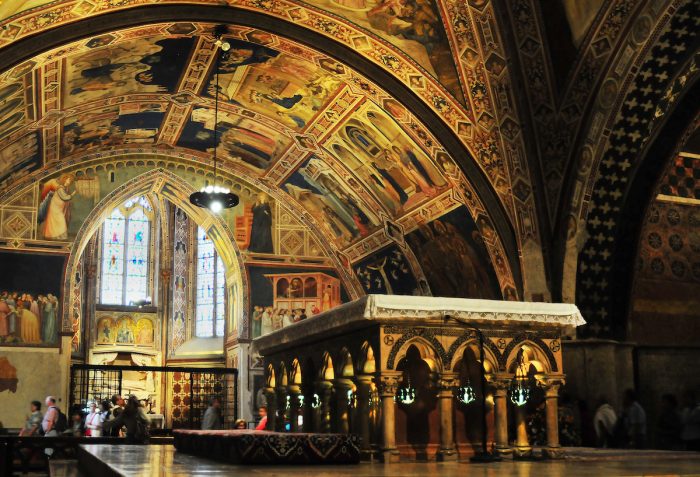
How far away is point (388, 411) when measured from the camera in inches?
291

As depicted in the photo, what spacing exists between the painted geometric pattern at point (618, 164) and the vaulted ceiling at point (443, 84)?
0.02 meters

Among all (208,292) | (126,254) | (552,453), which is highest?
(126,254)

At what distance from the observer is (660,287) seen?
46.0ft

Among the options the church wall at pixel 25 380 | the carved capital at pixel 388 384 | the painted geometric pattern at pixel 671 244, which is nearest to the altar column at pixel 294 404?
the carved capital at pixel 388 384

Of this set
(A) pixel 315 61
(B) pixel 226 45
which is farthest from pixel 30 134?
(A) pixel 315 61

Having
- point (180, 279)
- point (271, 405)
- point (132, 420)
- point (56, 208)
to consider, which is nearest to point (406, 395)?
point (271, 405)

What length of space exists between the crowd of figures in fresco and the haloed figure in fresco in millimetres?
1352

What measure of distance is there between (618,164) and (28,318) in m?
11.7

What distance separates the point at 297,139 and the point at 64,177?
5.17 metres

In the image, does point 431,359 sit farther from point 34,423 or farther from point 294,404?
point 34,423

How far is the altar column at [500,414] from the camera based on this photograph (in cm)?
787

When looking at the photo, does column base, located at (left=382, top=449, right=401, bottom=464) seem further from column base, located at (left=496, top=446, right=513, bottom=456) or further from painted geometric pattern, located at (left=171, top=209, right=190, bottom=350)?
painted geometric pattern, located at (left=171, top=209, right=190, bottom=350)

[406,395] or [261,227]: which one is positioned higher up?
[261,227]

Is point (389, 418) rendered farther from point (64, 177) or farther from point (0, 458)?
point (64, 177)
